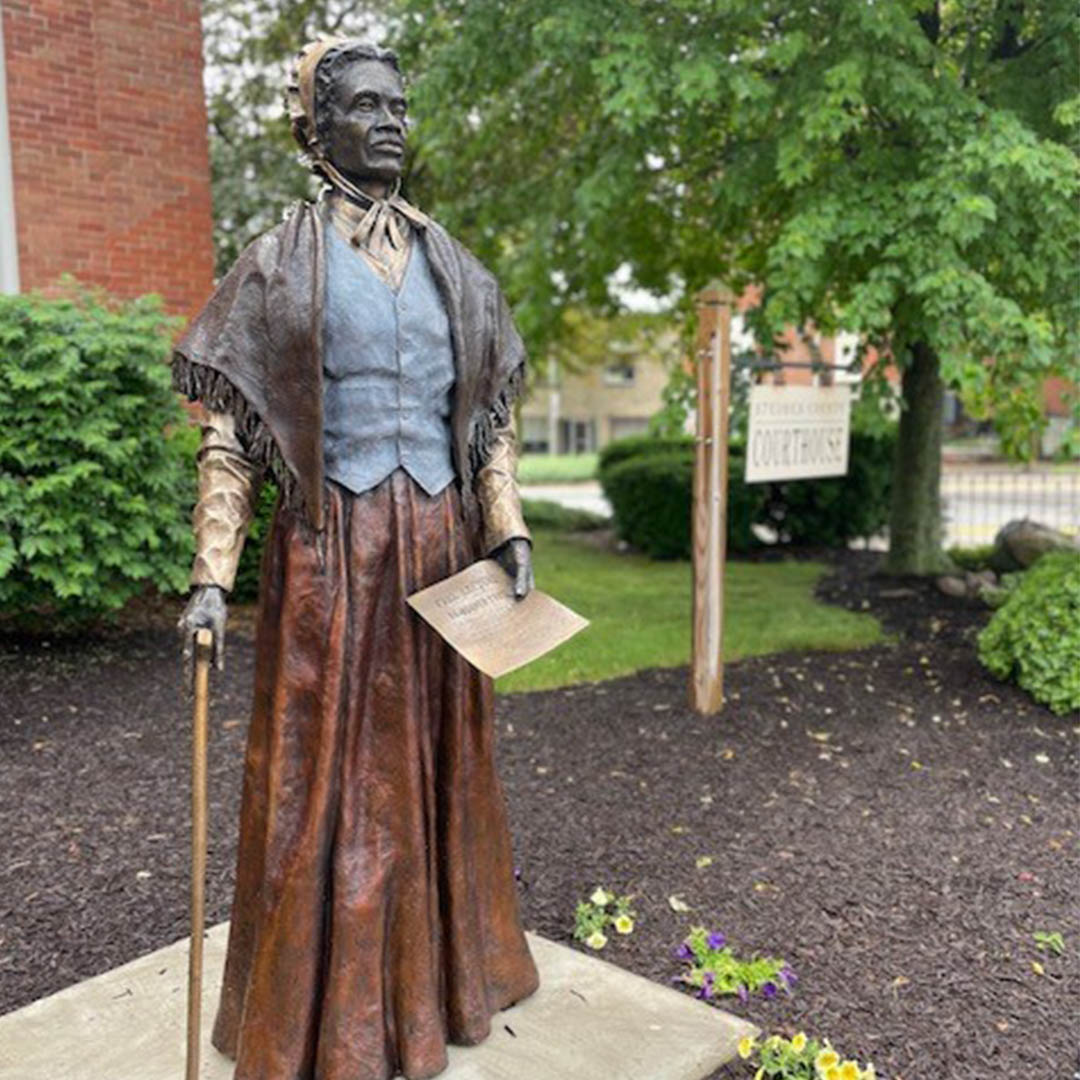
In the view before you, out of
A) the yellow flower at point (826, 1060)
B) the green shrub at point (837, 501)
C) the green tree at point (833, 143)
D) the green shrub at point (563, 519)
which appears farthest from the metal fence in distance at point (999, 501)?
the yellow flower at point (826, 1060)

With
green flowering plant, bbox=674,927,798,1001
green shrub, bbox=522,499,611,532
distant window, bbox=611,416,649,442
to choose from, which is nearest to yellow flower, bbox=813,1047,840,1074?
green flowering plant, bbox=674,927,798,1001

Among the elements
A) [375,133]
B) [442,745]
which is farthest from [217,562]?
[375,133]

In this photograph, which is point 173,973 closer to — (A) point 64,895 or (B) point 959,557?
(A) point 64,895

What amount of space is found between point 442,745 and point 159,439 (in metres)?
4.59

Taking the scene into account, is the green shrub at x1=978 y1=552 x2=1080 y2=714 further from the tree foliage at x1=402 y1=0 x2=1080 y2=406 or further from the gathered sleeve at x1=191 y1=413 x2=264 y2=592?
the gathered sleeve at x1=191 y1=413 x2=264 y2=592

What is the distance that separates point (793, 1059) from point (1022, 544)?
8.46 meters

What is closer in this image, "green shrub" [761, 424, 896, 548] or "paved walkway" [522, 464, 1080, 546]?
"green shrub" [761, 424, 896, 548]

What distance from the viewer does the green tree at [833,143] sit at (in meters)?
5.95

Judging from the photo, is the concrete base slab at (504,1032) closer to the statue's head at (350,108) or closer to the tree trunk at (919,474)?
the statue's head at (350,108)

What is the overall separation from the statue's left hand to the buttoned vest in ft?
0.83

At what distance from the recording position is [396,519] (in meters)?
2.54

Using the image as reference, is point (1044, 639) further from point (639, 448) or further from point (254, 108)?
point (254, 108)

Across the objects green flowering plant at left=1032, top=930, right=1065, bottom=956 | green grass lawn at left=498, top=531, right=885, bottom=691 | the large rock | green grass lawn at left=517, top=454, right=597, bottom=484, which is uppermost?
the large rock

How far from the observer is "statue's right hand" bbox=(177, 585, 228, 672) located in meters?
2.33
